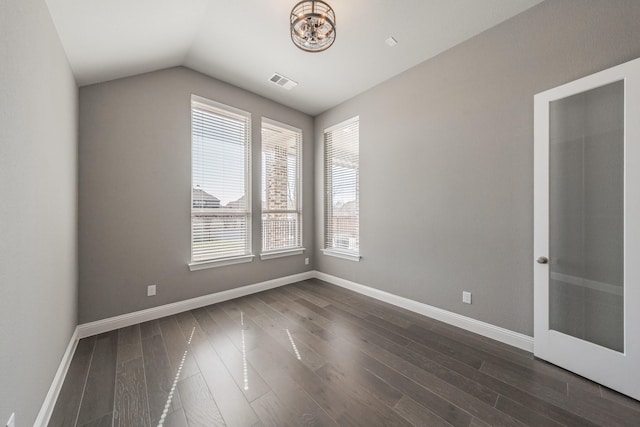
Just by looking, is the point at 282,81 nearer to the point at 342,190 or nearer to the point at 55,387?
the point at 342,190

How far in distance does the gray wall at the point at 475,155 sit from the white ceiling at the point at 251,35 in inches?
11.2

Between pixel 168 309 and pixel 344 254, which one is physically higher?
pixel 344 254

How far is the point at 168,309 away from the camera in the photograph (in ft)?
9.41

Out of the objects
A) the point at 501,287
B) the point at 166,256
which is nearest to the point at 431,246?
the point at 501,287

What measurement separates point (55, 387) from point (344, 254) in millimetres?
3194

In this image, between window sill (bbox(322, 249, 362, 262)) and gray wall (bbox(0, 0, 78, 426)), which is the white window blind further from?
gray wall (bbox(0, 0, 78, 426))

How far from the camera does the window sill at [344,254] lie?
12.2 ft

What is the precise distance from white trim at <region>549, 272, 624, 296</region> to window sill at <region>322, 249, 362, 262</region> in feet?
7.13

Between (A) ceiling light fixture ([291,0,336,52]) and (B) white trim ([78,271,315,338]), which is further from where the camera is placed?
(B) white trim ([78,271,315,338])

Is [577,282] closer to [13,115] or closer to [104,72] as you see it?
[13,115]

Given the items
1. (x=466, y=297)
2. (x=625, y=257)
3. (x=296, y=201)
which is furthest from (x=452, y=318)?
(x=296, y=201)

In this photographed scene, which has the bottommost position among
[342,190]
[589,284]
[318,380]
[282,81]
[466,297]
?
[318,380]

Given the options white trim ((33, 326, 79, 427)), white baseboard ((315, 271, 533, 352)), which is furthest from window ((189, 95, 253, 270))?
white baseboard ((315, 271, 533, 352))

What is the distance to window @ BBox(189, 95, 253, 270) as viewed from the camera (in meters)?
3.16
